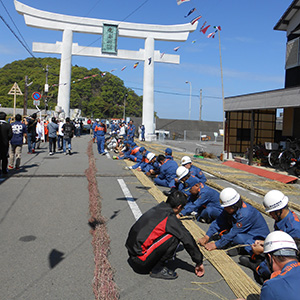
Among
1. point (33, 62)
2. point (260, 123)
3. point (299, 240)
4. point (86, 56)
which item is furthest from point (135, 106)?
point (299, 240)

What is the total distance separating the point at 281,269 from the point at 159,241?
5.17 ft

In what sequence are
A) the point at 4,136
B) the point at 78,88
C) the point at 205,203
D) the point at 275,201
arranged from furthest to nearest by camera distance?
the point at 78,88
the point at 4,136
the point at 205,203
the point at 275,201

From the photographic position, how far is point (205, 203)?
19.5 ft

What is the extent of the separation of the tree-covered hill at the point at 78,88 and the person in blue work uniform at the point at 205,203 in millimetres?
61856

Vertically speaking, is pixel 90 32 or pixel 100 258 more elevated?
pixel 90 32

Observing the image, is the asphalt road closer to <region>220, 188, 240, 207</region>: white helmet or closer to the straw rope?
the straw rope

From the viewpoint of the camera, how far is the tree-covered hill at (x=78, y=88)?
2638 inches

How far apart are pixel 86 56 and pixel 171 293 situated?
28137mm

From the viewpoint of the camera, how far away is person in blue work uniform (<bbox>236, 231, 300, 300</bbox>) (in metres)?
2.20

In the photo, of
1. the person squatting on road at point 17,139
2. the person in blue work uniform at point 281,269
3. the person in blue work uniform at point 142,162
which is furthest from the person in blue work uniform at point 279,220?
the person squatting on road at point 17,139

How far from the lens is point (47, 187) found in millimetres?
8594

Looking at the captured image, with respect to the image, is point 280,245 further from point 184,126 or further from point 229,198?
point 184,126

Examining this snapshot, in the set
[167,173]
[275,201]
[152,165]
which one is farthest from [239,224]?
[152,165]

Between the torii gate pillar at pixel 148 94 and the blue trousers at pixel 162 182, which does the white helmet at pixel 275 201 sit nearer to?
the blue trousers at pixel 162 182
